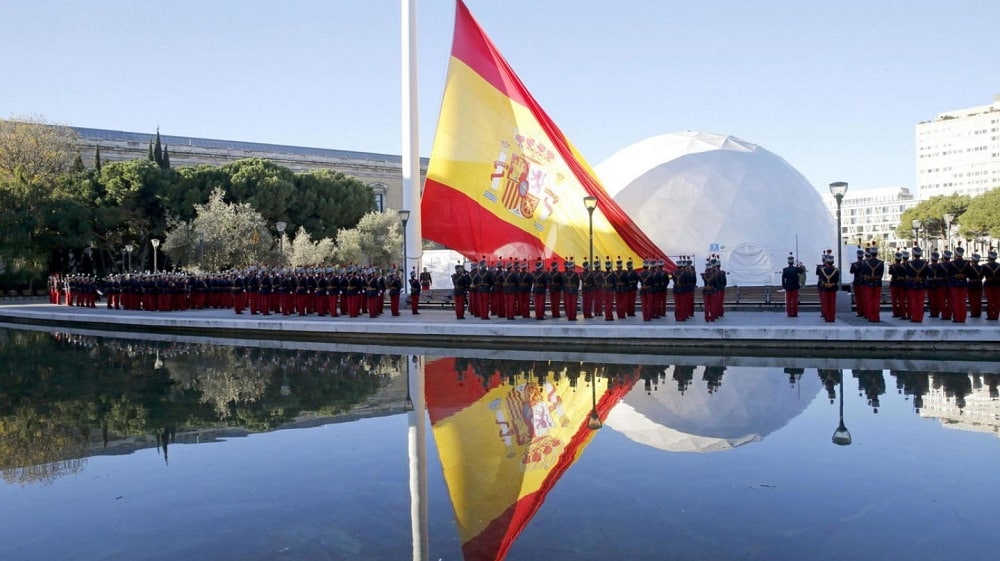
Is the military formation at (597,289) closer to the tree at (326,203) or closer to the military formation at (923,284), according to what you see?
the military formation at (923,284)

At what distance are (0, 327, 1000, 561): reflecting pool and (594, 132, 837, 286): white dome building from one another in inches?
755

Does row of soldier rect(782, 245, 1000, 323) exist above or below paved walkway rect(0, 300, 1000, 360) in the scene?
above

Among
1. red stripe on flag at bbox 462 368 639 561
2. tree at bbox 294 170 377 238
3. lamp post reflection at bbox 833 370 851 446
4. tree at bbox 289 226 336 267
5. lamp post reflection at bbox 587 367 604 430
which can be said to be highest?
tree at bbox 294 170 377 238

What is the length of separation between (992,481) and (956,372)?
5263 millimetres

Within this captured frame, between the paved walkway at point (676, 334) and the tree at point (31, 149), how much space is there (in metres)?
32.4

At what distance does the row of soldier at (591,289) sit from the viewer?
51.2ft

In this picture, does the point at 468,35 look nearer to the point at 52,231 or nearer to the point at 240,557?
the point at 240,557

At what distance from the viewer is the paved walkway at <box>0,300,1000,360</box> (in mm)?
11797

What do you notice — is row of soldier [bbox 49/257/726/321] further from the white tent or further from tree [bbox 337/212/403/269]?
tree [bbox 337/212/403/269]

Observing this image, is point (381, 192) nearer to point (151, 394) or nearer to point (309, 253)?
point (309, 253)

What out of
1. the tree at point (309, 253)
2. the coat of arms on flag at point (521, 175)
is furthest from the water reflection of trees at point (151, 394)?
the tree at point (309, 253)

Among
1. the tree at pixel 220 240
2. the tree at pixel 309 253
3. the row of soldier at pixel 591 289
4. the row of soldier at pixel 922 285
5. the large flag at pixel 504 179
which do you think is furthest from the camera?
the tree at pixel 309 253

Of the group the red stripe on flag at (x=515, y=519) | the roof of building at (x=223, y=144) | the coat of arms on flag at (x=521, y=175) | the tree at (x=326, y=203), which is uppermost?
the roof of building at (x=223, y=144)

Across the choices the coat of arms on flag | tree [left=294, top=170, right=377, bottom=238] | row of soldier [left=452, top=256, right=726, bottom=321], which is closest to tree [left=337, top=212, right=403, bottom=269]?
tree [left=294, top=170, right=377, bottom=238]
